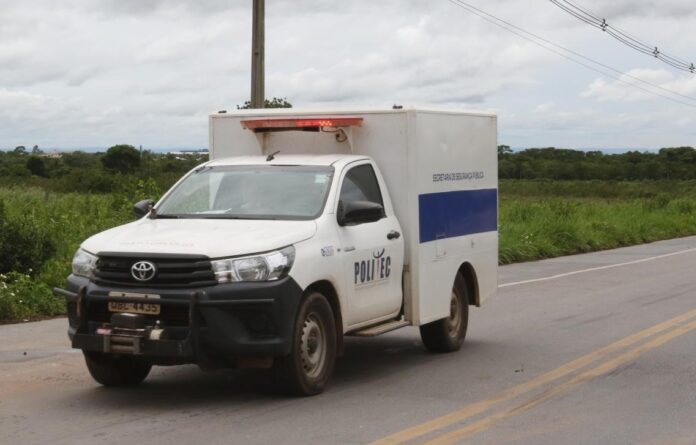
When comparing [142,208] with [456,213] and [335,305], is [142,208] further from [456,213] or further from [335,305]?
[456,213]

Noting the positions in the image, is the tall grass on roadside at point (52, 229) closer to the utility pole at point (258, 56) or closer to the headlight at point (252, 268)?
the utility pole at point (258, 56)

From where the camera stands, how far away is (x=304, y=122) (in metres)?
10.1

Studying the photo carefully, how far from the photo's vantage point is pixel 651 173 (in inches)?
3907

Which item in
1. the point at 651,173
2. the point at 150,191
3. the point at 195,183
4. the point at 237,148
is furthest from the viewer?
the point at 651,173

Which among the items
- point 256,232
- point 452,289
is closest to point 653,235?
point 452,289

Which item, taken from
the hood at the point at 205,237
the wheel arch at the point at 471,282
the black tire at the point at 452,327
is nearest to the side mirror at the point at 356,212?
the hood at the point at 205,237

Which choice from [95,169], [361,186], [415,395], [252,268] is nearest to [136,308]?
[252,268]

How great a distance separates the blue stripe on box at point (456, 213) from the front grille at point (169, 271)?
2804 millimetres

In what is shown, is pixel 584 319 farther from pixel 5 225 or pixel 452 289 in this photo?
pixel 5 225

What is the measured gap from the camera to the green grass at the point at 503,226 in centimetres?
1403

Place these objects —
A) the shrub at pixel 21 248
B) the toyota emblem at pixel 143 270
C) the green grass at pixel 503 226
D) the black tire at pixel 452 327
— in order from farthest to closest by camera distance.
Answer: the shrub at pixel 21 248
the green grass at pixel 503 226
the black tire at pixel 452 327
the toyota emblem at pixel 143 270

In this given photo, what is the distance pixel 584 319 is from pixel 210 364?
6.98 meters

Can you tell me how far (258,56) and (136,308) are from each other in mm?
11965

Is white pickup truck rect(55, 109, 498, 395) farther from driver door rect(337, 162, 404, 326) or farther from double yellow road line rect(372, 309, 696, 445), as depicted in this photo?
double yellow road line rect(372, 309, 696, 445)
